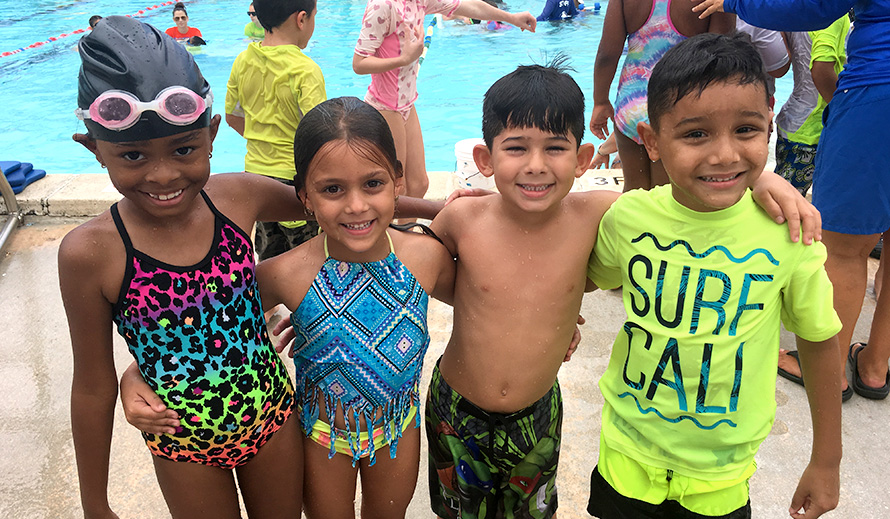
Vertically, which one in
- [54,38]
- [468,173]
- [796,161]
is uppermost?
[796,161]

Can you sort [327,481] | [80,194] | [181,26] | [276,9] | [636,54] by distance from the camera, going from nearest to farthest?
[327,481] → [276,9] → [636,54] → [80,194] → [181,26]

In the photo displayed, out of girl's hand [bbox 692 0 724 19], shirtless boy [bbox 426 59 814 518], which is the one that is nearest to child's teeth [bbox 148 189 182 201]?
shirtless boy [bbox 426 59 814 518]

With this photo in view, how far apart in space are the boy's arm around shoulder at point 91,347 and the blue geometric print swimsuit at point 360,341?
532mm

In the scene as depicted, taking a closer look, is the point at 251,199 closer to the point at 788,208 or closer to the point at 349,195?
the point at 349,195

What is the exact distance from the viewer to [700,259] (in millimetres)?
1684

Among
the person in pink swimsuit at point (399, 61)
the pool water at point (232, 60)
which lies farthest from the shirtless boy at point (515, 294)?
the pool water at point (232, 60)

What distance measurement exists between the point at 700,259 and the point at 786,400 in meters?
1.95

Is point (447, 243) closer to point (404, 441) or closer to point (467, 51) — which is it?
point (404, 441)

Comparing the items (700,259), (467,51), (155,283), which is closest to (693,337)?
(700,259)

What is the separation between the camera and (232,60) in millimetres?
13875

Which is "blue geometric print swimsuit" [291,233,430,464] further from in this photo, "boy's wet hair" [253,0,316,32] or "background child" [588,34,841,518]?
"boy's wet hair" [253,0,316,32]

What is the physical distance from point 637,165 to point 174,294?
9.79 feet

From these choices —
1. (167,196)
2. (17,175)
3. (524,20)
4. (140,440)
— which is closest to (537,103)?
(167,196)

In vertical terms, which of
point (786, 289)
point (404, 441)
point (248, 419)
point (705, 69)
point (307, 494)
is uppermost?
point (705, 69)
